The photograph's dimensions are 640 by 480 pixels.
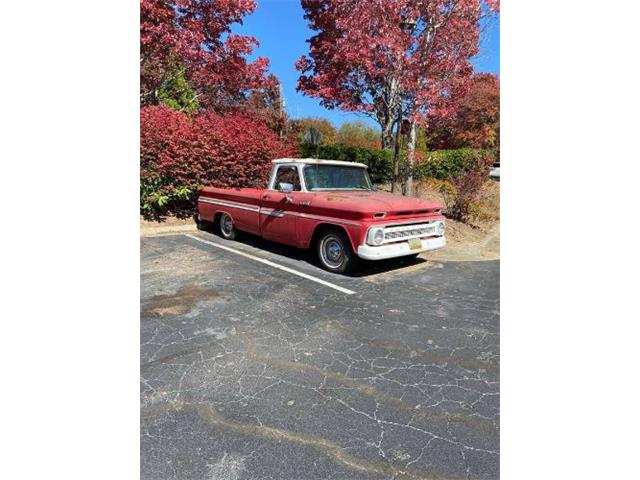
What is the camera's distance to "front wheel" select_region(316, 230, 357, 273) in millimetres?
3869

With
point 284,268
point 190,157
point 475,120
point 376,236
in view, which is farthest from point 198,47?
point 475,120

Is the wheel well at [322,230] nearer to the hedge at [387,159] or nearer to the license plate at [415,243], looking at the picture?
the license plate at [415,243]

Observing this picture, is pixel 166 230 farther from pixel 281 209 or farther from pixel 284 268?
pixel 284 268

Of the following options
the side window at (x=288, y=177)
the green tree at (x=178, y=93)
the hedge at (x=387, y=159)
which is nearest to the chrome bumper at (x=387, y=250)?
the side window at (x=288, y=177)

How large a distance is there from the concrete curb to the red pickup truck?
148 centimetres

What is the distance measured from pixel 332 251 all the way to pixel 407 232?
0.87m

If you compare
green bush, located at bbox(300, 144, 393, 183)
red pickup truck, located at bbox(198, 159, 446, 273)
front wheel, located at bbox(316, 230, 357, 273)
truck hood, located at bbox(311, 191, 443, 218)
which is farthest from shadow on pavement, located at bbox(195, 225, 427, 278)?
green bush, located at bbox(300, 144, 393, 183)

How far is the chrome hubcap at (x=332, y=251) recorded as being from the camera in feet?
13.0

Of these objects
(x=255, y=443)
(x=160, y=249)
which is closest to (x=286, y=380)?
(x=255, y=443)

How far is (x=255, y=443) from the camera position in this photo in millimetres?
1471

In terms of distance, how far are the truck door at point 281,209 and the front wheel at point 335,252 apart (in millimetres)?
378

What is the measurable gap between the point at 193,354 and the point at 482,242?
5.28 meters

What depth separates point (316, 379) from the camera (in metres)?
1.92

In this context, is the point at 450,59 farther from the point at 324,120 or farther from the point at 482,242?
the point at 324,120
